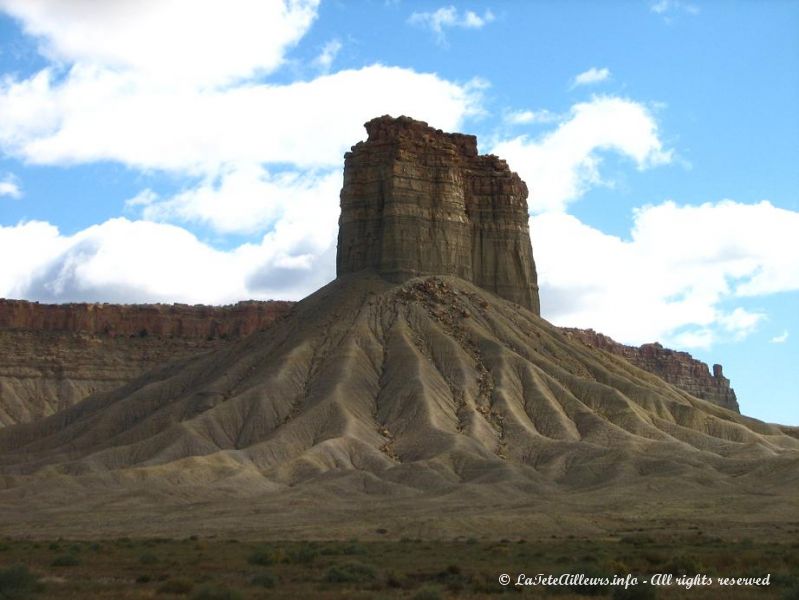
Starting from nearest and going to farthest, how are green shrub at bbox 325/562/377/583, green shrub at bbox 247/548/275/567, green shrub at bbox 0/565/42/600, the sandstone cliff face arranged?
green shrub at bbox 0/565/42/600 → green shrub at bbox 325/562/377/583 → green shrub at bbox 247/548/275/567 → the sandstone cliff face

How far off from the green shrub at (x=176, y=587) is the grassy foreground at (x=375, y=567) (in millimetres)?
30

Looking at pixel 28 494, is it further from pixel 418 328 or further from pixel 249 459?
pixel 418 328

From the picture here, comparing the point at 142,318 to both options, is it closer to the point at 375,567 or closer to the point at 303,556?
the point at 303,556

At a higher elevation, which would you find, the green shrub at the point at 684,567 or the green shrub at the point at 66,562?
the green shrub at the point at 684,567

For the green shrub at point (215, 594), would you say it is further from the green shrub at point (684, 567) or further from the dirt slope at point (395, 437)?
the dirt slope at point (395, 437)

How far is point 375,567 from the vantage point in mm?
44500

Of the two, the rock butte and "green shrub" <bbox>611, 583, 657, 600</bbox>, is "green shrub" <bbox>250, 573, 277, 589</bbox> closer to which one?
"green shrub" <bbox>611, 583, 657, 600</bbox>

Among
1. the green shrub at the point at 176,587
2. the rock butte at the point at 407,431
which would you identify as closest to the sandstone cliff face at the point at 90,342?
the rock butte at the point at 407,431

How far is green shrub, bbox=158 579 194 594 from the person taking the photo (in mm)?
37969

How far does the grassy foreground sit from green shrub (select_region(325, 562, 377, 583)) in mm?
46

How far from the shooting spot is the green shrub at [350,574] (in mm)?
40719

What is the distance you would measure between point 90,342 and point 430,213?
68478 mm

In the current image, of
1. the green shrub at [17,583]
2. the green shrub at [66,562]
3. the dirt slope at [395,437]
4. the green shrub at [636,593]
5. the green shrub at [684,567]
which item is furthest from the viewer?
the dirt slope at [395,437]

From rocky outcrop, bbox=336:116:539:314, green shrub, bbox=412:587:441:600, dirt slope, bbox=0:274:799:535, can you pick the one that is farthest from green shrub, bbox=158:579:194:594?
rocky outcrop, bbox=336:116:539:314
